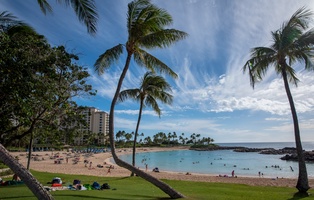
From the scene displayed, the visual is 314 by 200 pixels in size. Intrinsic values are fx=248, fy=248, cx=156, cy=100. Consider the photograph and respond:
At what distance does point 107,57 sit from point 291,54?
330 inches

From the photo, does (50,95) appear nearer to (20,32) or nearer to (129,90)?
(20,32)

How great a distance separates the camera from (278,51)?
1152cm

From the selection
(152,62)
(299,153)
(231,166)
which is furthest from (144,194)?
(231,166)

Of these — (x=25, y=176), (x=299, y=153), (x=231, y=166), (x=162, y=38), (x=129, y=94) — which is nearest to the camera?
(x=25, y=176)

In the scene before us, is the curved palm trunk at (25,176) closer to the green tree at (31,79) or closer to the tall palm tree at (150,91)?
the green tree at (31,79)

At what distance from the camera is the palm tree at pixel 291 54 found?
10.9m

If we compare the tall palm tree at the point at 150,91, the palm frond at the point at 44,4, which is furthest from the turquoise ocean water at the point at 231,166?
the palm frond at the point at 44,4

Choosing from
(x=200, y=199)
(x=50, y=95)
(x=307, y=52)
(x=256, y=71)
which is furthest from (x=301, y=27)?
(x=50, y=95)

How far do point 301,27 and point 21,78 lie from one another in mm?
11505

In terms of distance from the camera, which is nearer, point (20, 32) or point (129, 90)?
point (20, 32)

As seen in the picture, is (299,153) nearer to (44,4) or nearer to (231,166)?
(44,4)

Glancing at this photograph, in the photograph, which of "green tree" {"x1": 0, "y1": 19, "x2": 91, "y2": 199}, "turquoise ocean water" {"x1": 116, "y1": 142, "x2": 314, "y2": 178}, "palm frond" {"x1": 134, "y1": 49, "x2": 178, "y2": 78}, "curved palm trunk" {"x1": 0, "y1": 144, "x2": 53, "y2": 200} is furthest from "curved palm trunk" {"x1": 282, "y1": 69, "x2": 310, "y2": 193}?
"turquoise ocean water" {"x1": 116, "y1": 142, "x2": 314, "y2": 178}

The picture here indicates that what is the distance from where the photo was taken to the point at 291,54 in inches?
453

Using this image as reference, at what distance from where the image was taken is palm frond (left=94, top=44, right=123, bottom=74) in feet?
33.8
